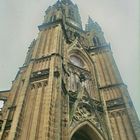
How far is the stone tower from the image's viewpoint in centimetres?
1454

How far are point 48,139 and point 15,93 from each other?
6875 mm

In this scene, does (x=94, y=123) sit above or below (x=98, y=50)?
below

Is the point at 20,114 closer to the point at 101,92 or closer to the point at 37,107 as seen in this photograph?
the point at 37,107

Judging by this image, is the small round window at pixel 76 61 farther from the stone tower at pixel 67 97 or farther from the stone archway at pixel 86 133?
the stone archway at pixel 86 133

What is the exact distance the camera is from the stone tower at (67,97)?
14.5m

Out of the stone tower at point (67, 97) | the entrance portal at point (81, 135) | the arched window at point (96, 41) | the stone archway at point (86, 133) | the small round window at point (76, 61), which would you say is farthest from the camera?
the arched window at point (96, 41)

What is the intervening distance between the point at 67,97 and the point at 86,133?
261 centimetres

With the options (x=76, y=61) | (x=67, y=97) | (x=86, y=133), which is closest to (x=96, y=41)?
(x=76, y=61)

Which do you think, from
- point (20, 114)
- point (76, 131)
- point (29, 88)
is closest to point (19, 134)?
point (20, 114)

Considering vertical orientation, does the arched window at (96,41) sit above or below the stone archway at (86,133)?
above

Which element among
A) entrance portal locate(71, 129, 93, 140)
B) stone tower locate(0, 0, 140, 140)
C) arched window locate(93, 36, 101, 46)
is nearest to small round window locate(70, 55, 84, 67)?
stone tower locate(0, 0, 140, 140)

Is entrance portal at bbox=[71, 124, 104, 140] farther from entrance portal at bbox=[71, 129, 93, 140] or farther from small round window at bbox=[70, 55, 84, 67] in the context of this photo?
small round window at bbox=[70, 55, 84, 67]

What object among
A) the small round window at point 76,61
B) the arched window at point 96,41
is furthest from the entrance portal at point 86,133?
the arched window at point 96,41

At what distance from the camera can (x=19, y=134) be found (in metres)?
13.8
